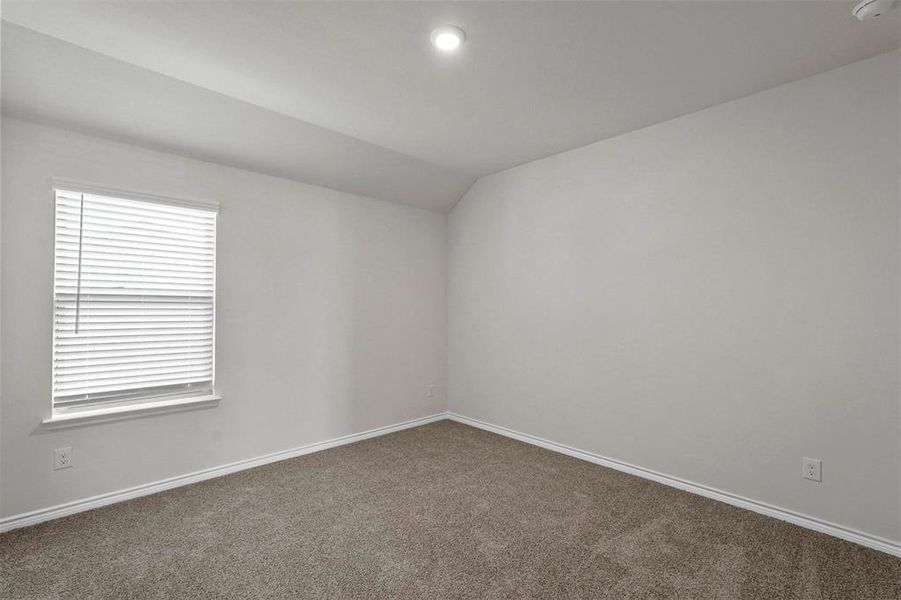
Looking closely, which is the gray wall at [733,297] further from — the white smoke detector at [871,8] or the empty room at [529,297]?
the white smoke detector at [871,8]

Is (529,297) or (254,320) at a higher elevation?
(529,297)

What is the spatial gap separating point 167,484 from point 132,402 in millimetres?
627

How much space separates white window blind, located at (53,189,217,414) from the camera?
2.65 m

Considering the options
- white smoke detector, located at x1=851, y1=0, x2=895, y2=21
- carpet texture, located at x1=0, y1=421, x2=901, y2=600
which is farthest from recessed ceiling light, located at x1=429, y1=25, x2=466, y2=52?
carpet texture, located at x1=0, y1=421, x2=901, y2=600

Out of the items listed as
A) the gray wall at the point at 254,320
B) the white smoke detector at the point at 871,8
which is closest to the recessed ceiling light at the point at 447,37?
the white smoke detector at the point at 871,8

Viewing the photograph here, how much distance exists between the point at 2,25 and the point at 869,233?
4452mm

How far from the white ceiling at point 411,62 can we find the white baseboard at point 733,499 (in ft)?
8.45

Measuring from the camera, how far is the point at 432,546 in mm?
2266

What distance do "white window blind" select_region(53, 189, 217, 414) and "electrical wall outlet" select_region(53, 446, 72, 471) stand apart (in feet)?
0.80

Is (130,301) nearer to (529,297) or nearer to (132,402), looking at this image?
(132,402)

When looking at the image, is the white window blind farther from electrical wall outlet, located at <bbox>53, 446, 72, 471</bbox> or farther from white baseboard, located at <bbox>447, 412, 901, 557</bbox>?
white baseboard, located at <bbox>447, 412, 901, 557</bbox>

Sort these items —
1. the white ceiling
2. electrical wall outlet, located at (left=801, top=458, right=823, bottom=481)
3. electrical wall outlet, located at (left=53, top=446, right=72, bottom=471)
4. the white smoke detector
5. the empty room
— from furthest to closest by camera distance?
electrical wall outlet, located at (left=53, top=446, right=72, bottom=471) → electrical wall outlet, located at (left=801, top=458, right=823, bottom=481) → the empty room → the white ceiling → the white smoke detector

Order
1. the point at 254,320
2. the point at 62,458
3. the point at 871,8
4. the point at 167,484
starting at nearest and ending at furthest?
1. the point at 871,8
2. the point at 62,458
3. the point at 167,484
4. the point at 254,320

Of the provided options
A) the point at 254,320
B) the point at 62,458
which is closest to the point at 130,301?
the point at 254,320
